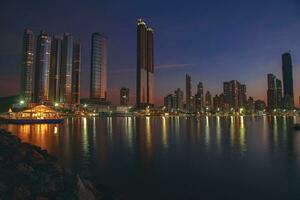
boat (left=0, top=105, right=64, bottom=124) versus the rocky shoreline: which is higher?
boat (left=0, top=105, right=64, bottom=124)

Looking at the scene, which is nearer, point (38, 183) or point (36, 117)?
point (38, 183)

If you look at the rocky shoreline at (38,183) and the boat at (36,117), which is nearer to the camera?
the rocky shoreline at (38,183)

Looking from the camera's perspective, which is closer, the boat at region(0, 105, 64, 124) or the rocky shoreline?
the rocky shoreline

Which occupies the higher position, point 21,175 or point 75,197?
point 21,175

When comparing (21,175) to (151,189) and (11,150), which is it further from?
(151,189)

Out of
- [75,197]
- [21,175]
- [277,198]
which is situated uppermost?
[21,175]

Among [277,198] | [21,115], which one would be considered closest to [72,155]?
[277,198]

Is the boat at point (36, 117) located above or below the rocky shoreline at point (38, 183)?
above

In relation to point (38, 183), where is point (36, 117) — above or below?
above

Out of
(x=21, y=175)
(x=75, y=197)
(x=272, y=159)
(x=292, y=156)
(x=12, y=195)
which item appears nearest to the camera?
(x=12, y=195)

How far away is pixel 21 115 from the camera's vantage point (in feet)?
423

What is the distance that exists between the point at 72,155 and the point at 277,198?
26.9 meters

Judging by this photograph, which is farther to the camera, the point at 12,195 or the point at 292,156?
the point at 292,156

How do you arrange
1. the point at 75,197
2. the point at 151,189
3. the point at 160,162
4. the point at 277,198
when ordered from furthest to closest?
1. the point at 160,162
2. the point at 151,189
3. the point at 277,198
4. the point at 75,197
